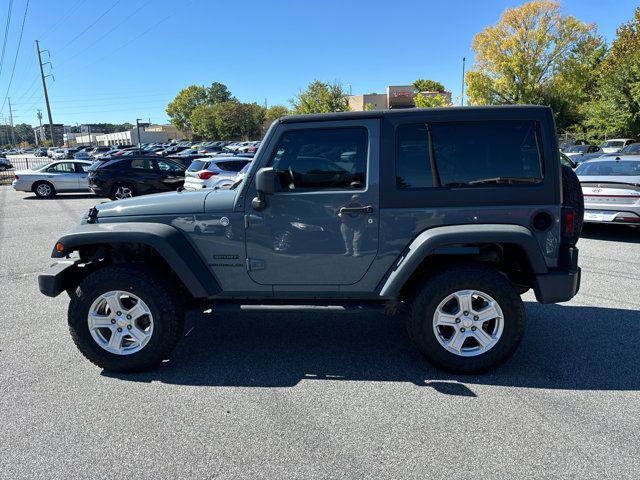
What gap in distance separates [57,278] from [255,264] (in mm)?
1603

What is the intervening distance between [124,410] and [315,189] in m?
2.08

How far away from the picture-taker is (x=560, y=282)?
3.39 m

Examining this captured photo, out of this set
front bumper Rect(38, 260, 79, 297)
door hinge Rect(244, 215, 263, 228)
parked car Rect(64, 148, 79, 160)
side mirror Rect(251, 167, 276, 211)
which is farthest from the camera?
parked car Rect(64, 148, 79, 160)

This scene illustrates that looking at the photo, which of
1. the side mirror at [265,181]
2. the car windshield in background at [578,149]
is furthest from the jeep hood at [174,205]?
the car windshield in background at [578,149]

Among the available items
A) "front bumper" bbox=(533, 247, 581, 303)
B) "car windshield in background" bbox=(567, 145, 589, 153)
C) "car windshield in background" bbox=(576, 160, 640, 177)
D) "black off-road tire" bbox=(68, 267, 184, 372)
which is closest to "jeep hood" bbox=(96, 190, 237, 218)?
"black off-road tire" bbox=(68, 267, 184, 372)

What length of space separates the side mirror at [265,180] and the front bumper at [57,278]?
1.80m

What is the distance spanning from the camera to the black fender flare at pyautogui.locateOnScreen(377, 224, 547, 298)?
329 centimetres

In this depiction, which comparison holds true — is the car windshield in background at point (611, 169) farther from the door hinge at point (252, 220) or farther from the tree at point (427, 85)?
the tree at point (427, 85)

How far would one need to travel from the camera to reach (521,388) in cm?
332

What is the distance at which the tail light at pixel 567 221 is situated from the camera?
11.3ft

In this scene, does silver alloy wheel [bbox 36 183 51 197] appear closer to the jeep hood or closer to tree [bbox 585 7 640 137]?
the jeep hood


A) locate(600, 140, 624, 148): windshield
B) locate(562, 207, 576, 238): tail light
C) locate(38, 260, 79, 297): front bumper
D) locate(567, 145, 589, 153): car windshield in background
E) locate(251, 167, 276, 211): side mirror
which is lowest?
locate(567, 145, 589, 153): car windshield in background

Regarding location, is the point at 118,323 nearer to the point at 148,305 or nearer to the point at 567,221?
the point at 148,305

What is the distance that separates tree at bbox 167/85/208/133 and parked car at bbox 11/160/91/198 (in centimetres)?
9190
